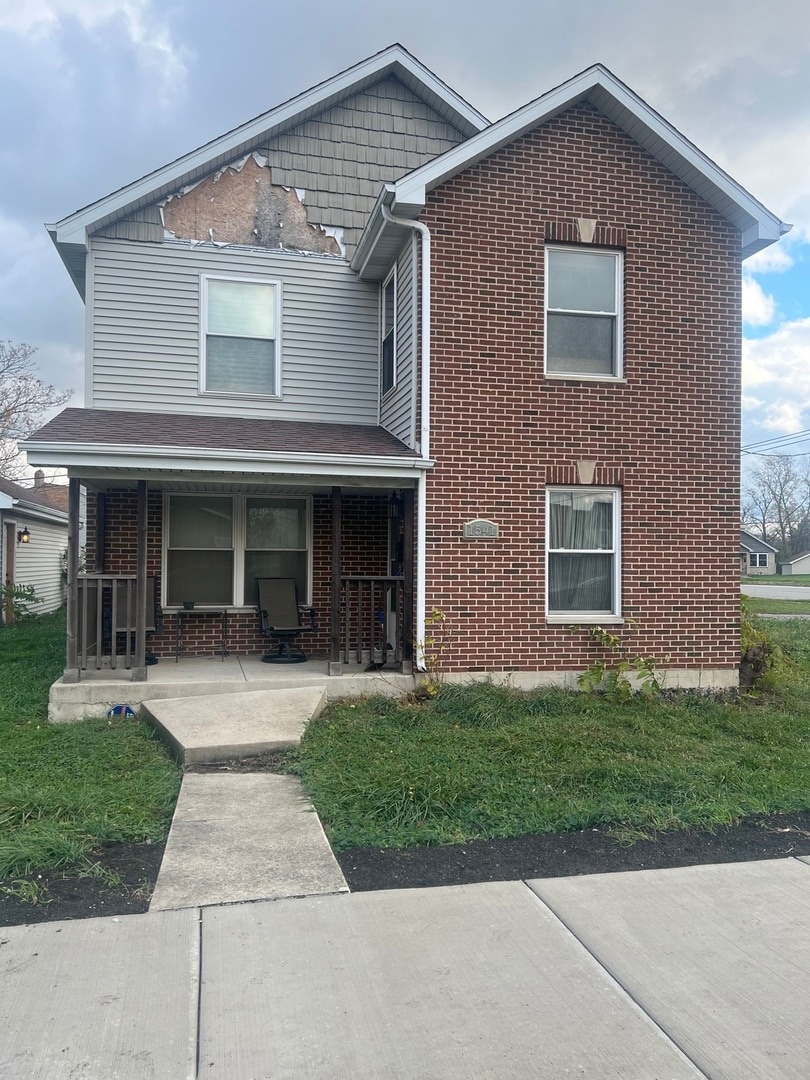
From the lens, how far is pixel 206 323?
34.0 ft

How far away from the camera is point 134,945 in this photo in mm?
3531

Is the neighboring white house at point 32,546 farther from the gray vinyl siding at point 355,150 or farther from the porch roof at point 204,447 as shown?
the gray vinyl siding at point 355,150

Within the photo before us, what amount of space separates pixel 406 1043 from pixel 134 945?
133cm

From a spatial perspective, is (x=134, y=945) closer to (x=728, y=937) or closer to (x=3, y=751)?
(x=728, y=937)

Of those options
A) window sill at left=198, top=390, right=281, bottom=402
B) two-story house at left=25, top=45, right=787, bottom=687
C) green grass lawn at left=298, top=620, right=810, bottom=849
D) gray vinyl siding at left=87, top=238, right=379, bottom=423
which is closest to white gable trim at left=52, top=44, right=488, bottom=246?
two-story house at left=25, top=45, right=787, bottom=687

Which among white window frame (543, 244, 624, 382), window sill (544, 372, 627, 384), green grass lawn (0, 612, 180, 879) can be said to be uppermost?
white window frame (543, 244, 624, 382)

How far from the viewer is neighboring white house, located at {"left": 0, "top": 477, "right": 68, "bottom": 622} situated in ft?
58.1

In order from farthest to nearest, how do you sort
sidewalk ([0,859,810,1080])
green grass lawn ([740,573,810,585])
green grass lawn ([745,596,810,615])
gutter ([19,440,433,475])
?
green grass lawn ([740,573,810,585])
green grass lawn ([745,596,810,615])
gutter ([19,440,433,475])
sidewalk ([0,859,810,1080])

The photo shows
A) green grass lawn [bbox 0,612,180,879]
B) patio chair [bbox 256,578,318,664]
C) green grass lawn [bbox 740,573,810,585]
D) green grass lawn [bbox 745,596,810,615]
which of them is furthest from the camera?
green grass lawn [bbox 740,573,810,585]

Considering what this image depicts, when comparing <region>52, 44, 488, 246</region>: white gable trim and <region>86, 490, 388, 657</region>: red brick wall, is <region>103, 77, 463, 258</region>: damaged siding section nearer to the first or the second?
<region>52, 44, 488, 246</region>: white gable trim

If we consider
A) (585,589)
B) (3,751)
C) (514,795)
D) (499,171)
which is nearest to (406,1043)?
(514,795)

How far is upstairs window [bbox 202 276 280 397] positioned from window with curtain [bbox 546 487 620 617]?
3989mm

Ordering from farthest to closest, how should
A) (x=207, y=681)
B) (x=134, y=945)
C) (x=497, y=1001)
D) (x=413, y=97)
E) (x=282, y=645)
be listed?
(x=413, y=97), (x=282, y=645), (x=207, y=681), (x=134, y=945), (x=497, y=1001)

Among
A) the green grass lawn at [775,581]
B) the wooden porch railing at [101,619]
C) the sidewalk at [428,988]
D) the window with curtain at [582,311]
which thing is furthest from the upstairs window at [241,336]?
the green grass lawn at [775,581]
